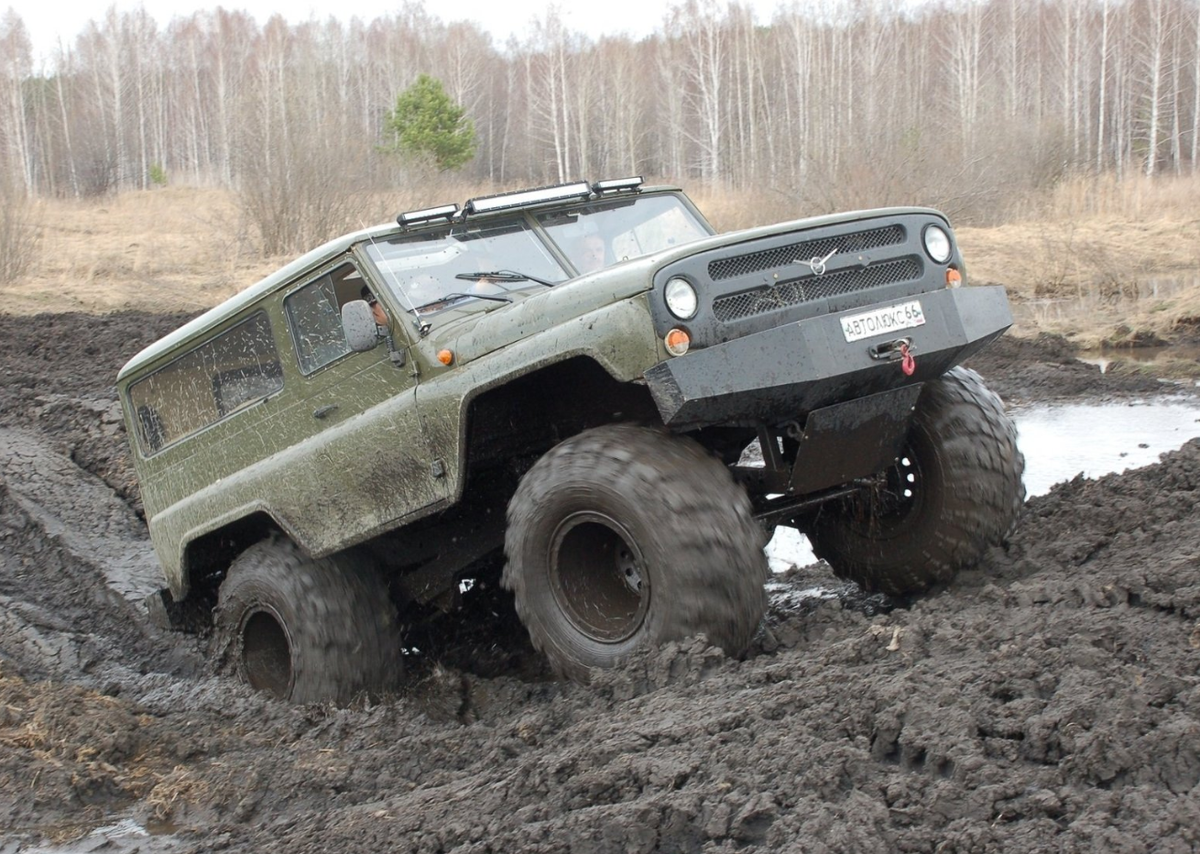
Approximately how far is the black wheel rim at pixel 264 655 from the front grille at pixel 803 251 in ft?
10.1

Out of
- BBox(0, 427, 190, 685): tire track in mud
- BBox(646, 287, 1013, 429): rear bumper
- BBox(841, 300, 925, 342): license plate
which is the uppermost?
BBox(841, 300, 925, 342): license plate

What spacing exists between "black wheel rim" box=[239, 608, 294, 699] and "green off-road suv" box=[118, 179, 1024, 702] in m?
0.01

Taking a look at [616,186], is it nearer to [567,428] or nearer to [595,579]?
[567,428]

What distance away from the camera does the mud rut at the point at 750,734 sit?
3.12m

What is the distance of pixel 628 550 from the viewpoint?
4980mm

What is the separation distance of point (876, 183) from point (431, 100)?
16854 mm

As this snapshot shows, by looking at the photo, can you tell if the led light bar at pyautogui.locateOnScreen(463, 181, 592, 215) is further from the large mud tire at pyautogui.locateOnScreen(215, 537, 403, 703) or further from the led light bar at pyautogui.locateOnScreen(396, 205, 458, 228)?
the large mud tire at pyautogui.locateOnScreen(215, 537, 403, 703)

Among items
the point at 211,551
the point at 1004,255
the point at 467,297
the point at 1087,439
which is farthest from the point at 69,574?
the point at 1004,255

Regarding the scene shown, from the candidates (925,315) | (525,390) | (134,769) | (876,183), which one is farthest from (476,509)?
(876,183)

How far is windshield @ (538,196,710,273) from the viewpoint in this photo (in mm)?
5957

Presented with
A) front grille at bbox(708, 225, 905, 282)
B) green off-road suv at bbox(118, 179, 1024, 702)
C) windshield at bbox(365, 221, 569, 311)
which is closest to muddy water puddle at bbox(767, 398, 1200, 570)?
green off-road suv at bbox(118, 179, 1024, 702)

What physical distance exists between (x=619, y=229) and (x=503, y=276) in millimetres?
763

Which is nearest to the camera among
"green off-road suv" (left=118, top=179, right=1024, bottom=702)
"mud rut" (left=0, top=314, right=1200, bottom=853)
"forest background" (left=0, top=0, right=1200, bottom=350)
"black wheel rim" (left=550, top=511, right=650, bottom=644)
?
"mud rut" (left=0, top=314, right=1200, bottom=853)

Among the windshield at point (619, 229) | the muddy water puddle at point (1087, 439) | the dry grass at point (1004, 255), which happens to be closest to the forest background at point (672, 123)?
the dry grass at point (1004, 255)
